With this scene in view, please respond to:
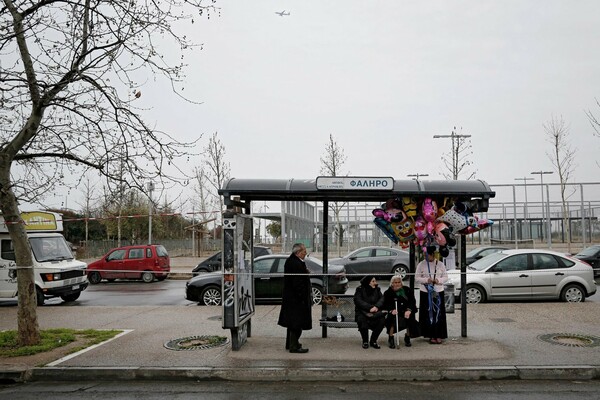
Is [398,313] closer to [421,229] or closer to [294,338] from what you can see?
[421,229]

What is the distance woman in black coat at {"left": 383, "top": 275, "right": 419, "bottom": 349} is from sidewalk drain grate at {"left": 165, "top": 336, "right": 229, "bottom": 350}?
287cm

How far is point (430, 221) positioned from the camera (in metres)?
9.57

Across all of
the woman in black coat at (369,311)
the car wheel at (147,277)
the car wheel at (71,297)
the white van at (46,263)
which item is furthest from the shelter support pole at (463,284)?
the car wheel at (147,277)

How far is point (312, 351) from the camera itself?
8984 millimetres

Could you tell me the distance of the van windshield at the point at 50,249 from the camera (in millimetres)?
16672

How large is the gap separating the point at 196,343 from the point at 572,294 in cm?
1004

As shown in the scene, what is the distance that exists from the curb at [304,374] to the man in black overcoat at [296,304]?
102cm

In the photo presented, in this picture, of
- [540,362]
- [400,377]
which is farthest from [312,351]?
[540,362]

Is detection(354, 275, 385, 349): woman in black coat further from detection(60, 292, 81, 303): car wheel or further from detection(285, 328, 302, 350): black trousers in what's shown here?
detection(60, 292, 81, 303): car wheel

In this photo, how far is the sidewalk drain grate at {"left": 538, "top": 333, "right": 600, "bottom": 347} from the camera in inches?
361

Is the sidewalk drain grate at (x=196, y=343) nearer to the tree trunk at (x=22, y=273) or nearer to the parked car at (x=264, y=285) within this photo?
the tree trunk at (x=22, y=273)

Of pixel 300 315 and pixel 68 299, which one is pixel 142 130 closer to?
pixel 300 315

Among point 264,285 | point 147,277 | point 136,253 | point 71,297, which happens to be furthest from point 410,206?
point 136,253

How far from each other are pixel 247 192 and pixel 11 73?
4.56 metres
